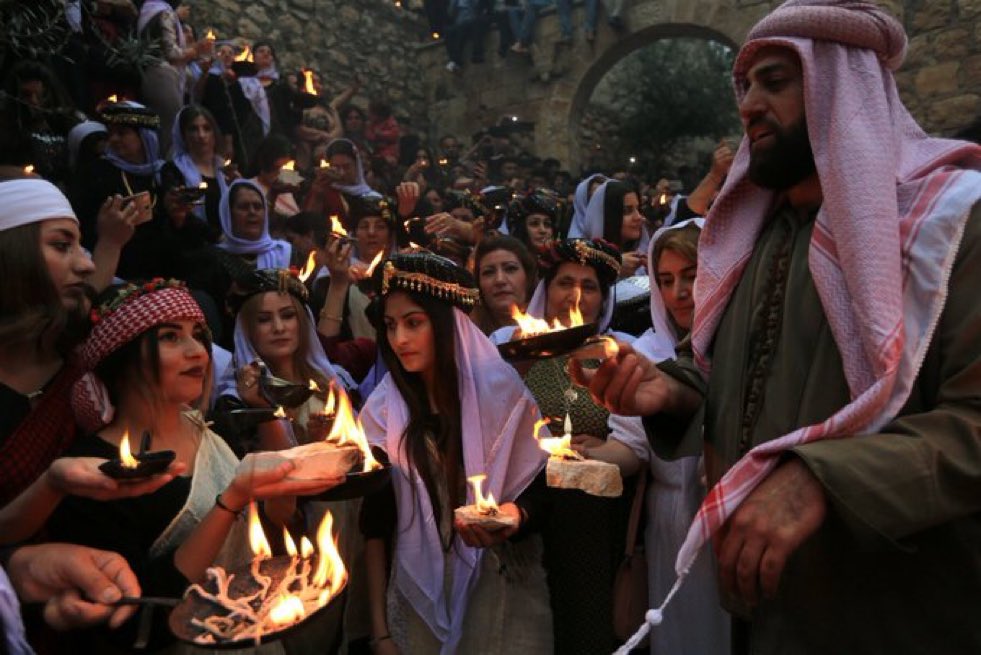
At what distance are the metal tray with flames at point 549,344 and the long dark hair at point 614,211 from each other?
4.74 m

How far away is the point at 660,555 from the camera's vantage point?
3217 mm

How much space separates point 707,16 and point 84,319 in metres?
13.5

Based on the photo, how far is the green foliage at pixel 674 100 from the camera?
19.0 meters

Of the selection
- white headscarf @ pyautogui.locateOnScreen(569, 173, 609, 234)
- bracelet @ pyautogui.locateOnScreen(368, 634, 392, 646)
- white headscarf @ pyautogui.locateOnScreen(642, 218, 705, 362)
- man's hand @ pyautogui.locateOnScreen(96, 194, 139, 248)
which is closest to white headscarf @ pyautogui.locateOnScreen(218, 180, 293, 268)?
man's hand @ pyautogui.locateOnScreen(96, 194, 139, 248)

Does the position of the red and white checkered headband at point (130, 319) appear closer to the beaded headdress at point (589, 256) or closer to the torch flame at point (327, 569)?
the torch flame at point (327, 569)

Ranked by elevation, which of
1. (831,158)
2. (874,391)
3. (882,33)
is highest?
(882,33)

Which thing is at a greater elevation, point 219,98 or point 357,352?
point 219,98

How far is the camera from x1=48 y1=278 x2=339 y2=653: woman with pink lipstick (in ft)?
7.50

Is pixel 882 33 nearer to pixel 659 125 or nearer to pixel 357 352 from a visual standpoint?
pixel 357 352

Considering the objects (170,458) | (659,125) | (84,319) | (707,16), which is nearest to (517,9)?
(707,16)

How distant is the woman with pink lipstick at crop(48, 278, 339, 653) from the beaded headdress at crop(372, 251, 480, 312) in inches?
33.9

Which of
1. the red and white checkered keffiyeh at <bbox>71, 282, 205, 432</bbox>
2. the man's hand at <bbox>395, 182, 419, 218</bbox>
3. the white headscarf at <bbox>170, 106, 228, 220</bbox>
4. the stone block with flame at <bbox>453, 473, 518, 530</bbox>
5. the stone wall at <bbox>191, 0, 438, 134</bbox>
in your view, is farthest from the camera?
the stone wall at <bbox>191, 0, 438, 134</bbox>

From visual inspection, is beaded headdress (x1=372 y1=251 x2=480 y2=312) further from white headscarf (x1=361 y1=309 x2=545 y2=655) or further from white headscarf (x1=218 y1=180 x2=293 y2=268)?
white headscarf (x1=218 y1=180 x2=293 y2=268)

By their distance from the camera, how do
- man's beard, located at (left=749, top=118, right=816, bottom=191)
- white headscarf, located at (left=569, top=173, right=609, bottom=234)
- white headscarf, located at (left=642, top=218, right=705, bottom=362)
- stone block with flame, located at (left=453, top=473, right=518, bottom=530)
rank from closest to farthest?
man's beard, located at (left=749, top=118, right=816, bottom=191), stone block with flame, located at (left=453, top=473, right=518, bottom=530), white headscarf, located at (left=642, top=218, right=705, bottom=362), white headscarf, located at (left=569, top=173, right=609, bottom=234)
